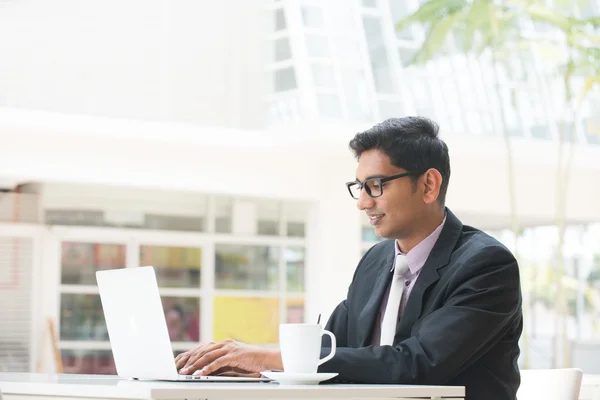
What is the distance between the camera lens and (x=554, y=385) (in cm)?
309

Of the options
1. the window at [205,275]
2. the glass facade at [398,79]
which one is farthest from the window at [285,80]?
the window at [205,275]

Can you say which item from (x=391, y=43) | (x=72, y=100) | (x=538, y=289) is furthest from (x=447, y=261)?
(x=538, y=289)

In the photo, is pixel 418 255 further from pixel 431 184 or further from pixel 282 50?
pixel 282 50

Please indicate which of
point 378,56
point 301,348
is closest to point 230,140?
point 378,56

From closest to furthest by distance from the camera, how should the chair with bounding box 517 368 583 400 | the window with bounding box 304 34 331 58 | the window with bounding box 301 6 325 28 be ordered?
the chair with bounding box 517 368 583 400 → the window with bounding box 304 34 331 58 → the window with bounding box 301 6 325 28

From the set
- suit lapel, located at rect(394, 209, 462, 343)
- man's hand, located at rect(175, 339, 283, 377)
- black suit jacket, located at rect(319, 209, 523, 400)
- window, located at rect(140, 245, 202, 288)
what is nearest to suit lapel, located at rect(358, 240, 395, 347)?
black suit jacket, located at rect(319, 209, 523, 400)

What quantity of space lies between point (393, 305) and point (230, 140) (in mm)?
9951

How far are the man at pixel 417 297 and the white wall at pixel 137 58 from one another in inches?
360

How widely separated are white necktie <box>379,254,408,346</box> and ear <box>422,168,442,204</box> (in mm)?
171

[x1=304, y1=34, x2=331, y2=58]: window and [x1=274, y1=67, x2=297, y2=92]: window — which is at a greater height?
[x1=304, y1=34, x2=331, y2=58]: window

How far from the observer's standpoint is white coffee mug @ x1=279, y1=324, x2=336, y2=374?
233 cm

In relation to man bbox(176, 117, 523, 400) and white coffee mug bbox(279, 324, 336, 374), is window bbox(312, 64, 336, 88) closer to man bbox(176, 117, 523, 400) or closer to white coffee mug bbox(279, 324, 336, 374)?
man bbox(176, 117, 523, 400)

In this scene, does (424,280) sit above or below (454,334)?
above

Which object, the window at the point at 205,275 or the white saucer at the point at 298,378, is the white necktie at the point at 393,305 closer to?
the white saucer at the point at 298,378
